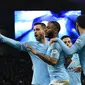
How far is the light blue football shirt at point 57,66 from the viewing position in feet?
15.0

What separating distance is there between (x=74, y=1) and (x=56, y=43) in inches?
208

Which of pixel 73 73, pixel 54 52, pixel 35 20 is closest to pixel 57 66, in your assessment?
pixel 54 52

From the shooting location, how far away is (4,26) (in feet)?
31.4

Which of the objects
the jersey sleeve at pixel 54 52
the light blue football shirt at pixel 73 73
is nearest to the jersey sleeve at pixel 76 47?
the jersey sleeve at pixel 54 52

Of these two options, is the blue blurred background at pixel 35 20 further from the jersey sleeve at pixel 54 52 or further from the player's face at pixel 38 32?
the jersey sleeve at pixel 54 52

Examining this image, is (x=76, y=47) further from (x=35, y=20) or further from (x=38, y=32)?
(x=35, y=20)

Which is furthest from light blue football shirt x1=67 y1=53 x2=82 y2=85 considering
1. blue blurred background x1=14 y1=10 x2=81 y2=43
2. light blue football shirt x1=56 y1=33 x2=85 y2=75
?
blue blurred background x1=14 y1=10 x2=81 y2=43

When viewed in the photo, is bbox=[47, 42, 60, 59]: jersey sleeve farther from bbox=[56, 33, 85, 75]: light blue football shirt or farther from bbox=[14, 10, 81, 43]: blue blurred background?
bbox=[14, 10, 81, 43]: blue blurred background

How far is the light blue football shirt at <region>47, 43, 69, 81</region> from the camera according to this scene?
4.57 metres

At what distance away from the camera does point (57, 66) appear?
467cm

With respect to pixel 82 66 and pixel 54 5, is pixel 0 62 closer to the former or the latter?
pixel 54 5

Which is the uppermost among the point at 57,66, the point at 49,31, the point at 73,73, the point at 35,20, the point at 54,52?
the point at 35,20

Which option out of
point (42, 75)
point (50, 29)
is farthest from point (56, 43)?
point (42, 75)

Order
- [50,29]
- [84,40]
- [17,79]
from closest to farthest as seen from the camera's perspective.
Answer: [84,40] → [50,29] → [17,79]
